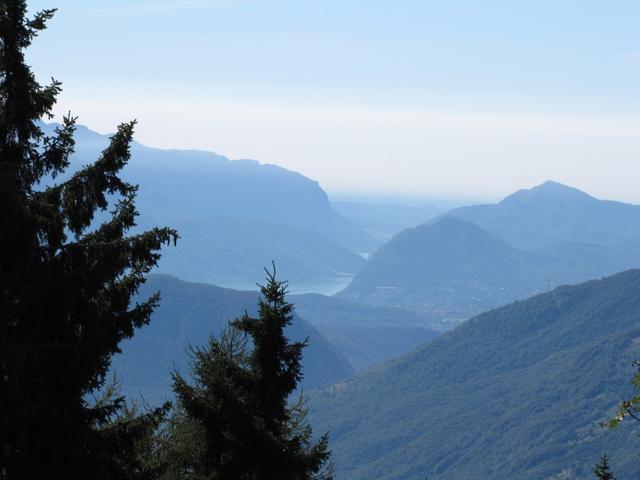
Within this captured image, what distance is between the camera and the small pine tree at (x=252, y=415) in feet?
57.5

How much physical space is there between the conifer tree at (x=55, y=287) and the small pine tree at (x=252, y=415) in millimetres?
2256

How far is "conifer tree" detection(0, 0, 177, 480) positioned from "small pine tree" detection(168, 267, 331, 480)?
226 cm

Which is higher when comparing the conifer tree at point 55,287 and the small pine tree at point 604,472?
the conifer tree at point 55,287

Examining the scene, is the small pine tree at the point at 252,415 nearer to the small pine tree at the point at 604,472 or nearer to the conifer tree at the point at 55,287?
the conifer tree at the point at 55,287

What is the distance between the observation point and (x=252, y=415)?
57.3ft

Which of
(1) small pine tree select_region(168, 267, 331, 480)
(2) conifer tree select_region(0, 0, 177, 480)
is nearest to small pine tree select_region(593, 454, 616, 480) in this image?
(1) small pine tree select_region(168, 267, 331, 480)

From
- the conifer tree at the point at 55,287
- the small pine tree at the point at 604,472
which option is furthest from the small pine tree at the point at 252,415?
the small pine tree at the point at 604,472

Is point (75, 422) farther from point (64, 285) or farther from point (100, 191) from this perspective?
point (100, 191)

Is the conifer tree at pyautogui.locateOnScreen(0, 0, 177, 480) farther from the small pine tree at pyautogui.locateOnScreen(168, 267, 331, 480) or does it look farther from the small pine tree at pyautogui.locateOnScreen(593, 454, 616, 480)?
the small pine tree at pyautogui.locateOnScreen(593, 454, 616, 480)

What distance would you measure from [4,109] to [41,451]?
5628 mm

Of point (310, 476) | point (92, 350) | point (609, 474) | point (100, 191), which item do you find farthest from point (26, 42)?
point (609, 474)

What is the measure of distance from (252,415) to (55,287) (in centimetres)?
505

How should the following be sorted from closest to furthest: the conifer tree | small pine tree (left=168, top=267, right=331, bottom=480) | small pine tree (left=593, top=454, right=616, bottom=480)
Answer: the conifer tree → small pine tree (left=168, top=267, right=331, bottom=480) → small pine tree (left=593, top=454, right=616, bottom=480)

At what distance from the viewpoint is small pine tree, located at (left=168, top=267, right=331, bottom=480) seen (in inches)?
690
